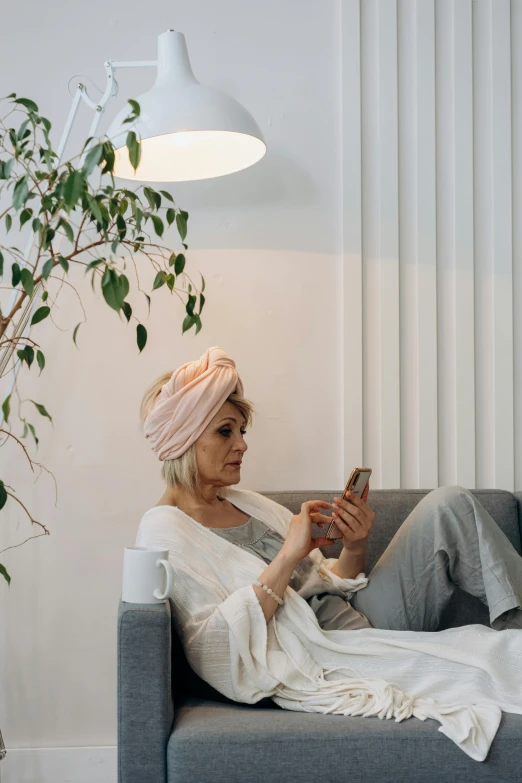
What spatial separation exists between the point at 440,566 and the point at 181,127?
47.1 inches

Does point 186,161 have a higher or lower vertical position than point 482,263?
higher

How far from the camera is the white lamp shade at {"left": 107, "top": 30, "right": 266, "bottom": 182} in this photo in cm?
189

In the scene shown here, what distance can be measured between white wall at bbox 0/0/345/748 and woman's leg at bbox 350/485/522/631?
1.87ft

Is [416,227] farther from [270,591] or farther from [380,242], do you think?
[270,591]

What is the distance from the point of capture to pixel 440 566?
193cm

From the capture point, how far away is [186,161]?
7.50 feet

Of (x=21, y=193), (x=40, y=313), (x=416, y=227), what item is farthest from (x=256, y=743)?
(x=416, y=227)

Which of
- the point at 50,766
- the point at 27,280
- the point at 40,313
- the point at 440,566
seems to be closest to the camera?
the point at 27,280

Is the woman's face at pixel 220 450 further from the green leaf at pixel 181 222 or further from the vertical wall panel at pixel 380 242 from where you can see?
the vertical wall panel at pixel 380 242

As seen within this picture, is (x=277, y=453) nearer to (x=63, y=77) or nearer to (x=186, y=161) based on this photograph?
(x=186, y=161)

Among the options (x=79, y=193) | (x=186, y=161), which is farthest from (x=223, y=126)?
(x=79, y=193)

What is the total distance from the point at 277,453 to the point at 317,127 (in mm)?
1039

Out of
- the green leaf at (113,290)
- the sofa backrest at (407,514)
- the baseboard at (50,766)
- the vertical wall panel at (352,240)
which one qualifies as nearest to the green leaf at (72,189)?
the green leaf at (113,290)

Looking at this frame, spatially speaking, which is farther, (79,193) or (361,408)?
(361,408)
